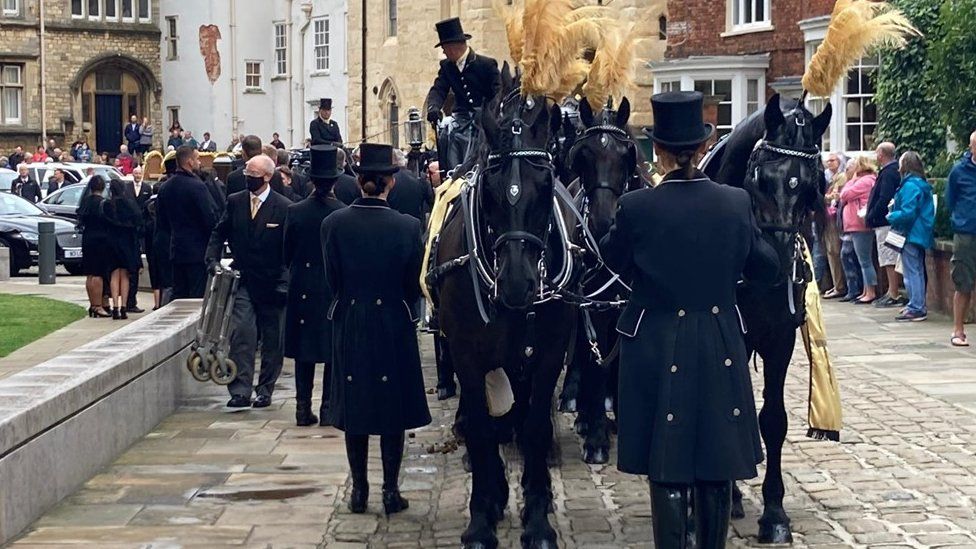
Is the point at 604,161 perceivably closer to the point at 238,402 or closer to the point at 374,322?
the point at 374,322

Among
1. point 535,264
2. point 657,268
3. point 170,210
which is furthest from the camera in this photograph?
point 170,210

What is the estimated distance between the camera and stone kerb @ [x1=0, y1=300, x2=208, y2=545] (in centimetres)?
848

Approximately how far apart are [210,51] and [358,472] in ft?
170

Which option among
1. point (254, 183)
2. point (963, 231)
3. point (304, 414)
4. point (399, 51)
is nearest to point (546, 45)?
point (304, 414)

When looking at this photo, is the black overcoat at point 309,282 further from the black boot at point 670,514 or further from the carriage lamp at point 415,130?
the carriage lamp at point 415,130

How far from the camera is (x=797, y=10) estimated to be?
1372 inches

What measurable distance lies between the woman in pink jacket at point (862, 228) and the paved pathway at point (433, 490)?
292 inches

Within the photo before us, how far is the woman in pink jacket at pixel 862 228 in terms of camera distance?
20.6 metres

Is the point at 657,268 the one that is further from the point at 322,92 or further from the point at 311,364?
the point at 322,92

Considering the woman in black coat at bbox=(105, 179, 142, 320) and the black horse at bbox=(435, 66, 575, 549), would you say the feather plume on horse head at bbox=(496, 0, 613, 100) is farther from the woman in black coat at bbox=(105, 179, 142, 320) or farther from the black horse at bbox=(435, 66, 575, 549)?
the woman in black coat at bbox=(105, 179, 142, 320)

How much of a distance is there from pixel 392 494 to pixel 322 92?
1906 inches

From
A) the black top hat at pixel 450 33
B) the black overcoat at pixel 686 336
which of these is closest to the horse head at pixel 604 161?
the black top hat at pixel 450 33

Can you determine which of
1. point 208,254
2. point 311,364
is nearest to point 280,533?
point 311,364

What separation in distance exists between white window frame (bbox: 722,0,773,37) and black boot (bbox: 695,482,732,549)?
30.0 meters
